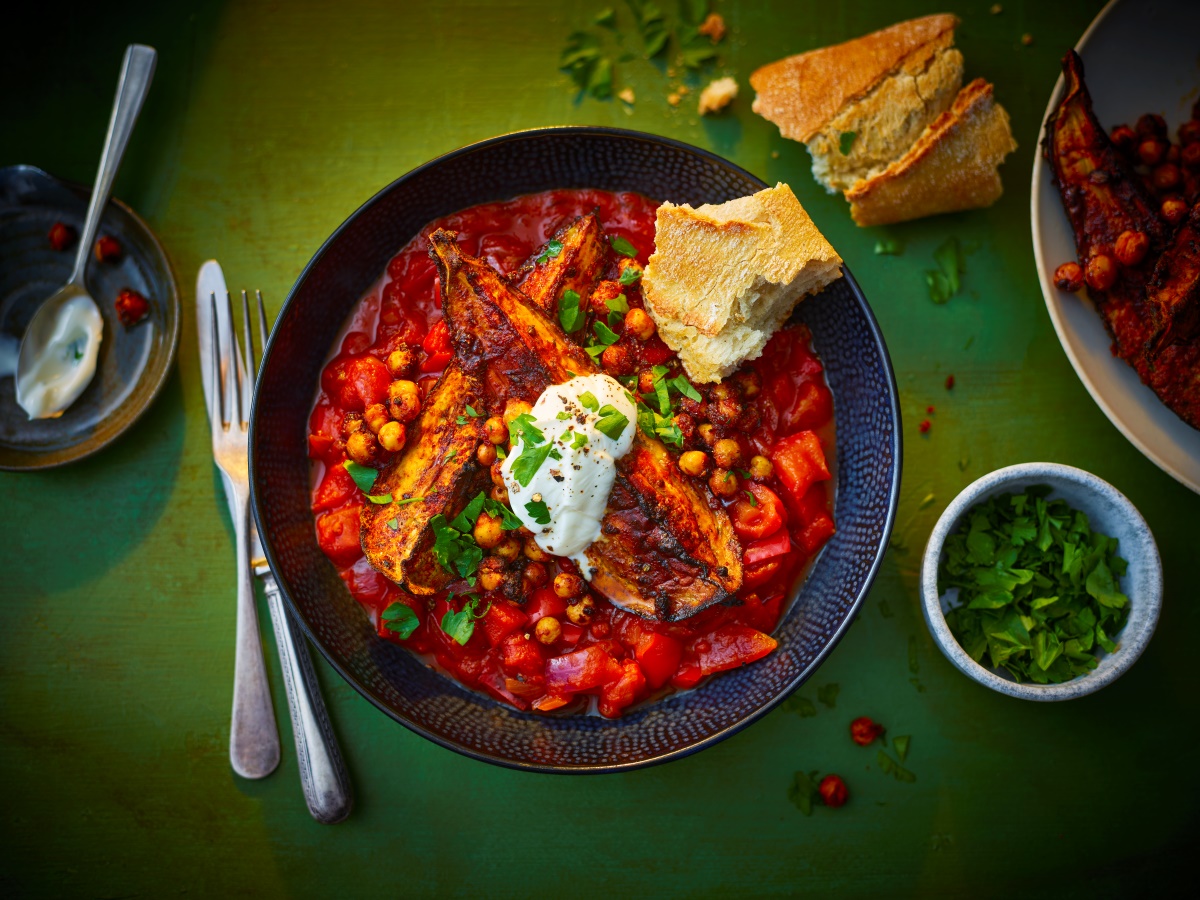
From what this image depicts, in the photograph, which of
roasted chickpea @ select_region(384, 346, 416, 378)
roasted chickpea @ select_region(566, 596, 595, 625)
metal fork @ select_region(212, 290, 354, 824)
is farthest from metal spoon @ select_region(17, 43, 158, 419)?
roasted chickpea @ select_region(566, 596, 595, 625)

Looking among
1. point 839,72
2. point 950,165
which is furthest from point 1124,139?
point 839,72

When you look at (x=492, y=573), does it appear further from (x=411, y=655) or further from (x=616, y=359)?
(x=616, y=359)

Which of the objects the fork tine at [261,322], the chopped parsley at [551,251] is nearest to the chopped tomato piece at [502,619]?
the chopped parsley at [551,251]

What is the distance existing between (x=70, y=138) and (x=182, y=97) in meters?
0.64

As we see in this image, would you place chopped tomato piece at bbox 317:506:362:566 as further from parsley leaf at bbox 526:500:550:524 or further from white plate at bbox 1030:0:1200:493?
white plate at bbox 1030:0:1200:493

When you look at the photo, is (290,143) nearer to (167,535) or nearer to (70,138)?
(70,138)

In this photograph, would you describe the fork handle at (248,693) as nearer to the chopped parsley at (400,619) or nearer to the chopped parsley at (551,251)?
the chopped parsley at (400,619)

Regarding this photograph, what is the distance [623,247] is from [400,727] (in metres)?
2.62

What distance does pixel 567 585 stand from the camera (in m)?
3.25

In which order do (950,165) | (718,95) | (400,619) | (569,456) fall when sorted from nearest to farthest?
(569,456) → (400,619) → (950,165) → (718,95)

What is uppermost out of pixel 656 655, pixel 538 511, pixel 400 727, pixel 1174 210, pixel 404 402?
pixel 1174 210

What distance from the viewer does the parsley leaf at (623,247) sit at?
11.6 feet

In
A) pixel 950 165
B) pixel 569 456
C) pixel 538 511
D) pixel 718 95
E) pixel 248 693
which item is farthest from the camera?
pixel 718 95

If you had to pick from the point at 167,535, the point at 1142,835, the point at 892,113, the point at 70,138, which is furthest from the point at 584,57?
the point at 1142,835
